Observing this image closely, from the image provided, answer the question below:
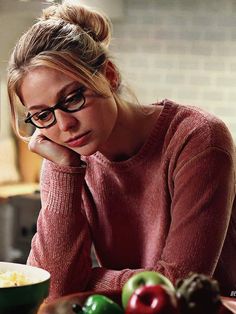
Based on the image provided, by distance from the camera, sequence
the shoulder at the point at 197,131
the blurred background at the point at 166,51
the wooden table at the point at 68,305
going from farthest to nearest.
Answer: the blurred background at the point at 166,51 < the shoulder at the point at 197,131 < the wooden table at the point at 68,305

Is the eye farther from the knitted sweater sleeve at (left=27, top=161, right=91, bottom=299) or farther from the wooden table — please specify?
the wooden table

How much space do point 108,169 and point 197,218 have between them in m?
0.32

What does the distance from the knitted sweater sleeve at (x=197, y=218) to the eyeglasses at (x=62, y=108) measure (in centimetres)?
29

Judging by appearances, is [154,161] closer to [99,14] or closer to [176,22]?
[99,14]

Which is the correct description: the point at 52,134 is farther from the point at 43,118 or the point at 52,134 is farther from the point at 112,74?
the point at 112,74

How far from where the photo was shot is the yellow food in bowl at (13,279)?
1.23 meters

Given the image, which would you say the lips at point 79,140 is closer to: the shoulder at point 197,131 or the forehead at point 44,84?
the forehead at point 44,84

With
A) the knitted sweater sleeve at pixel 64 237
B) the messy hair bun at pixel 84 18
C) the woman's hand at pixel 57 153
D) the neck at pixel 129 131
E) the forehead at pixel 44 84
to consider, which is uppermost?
the messy hair bun at pixel 84 18

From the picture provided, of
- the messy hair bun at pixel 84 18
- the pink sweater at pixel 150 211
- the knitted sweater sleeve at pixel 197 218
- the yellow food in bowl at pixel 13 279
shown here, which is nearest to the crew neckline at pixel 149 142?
the pink sweater at pixel 150 211

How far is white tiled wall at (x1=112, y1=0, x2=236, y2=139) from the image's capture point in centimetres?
523

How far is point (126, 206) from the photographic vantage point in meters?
1.82

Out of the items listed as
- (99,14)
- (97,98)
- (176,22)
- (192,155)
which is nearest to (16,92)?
(97,98)

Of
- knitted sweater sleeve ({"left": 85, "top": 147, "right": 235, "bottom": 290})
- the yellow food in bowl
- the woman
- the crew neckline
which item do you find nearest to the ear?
the woman

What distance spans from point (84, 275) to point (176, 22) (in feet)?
12.6
